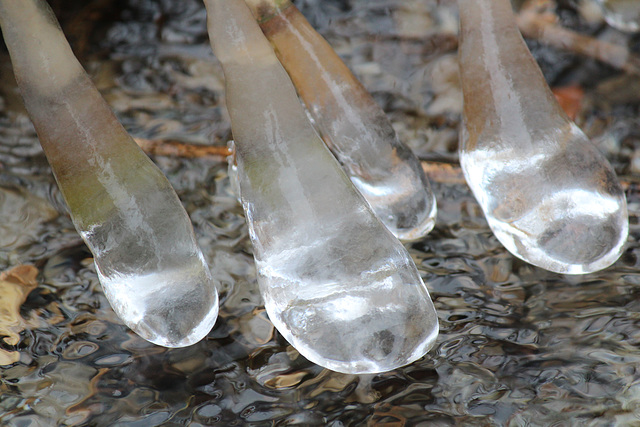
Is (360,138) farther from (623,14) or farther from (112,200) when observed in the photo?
(623,14)

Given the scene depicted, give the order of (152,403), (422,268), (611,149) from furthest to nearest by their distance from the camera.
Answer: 1. (611,149)
2. (422,268)
3. (152,403)

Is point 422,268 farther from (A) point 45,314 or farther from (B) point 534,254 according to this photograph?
(A) point 45,314

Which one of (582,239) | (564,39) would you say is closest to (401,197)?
(582,239)

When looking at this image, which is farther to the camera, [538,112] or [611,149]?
[611,149]

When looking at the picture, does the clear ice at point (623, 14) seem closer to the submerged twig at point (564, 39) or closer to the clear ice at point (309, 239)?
the submerged twig at point (564, 39)

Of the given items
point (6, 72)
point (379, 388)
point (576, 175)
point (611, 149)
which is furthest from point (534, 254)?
point (6, 72)

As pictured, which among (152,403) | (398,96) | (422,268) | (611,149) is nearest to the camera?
(152,403)
